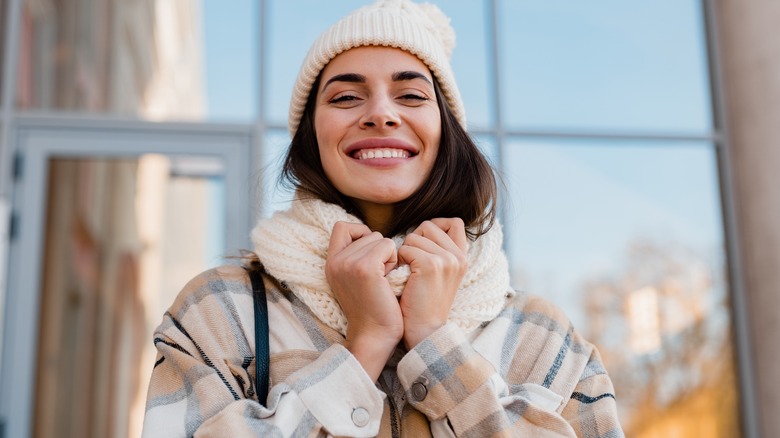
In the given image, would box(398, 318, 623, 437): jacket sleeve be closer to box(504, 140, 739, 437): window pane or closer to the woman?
the woman

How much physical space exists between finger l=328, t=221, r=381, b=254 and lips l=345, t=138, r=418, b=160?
5.7 inches

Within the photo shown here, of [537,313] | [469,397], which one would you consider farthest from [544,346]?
[469,397]

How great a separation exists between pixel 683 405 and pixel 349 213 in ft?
12.5

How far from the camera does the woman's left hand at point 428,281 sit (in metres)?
1.66

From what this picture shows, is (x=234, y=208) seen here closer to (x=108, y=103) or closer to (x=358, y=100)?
(x=108, y=103)

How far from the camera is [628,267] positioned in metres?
5.25

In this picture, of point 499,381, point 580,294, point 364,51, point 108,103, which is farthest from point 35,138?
point 499,381

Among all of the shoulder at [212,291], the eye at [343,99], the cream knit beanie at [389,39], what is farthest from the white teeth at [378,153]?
the shoulder at [212,291]

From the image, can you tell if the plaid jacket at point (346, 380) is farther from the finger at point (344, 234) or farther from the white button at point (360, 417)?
the finger at point (344, 234)

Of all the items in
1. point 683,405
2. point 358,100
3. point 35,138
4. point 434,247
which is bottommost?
point 683,405

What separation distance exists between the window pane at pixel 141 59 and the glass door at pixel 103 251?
170mm

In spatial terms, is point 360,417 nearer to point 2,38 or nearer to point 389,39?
point 389,39

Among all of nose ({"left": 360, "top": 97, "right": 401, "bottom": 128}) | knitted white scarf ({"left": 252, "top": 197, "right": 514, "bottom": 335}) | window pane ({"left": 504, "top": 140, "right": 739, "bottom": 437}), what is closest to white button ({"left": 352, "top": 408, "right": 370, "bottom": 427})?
knitted white scarf ({"left": 252, "top": 197, "right": 514, "bottom": 335})

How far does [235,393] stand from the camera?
5.21 ft
